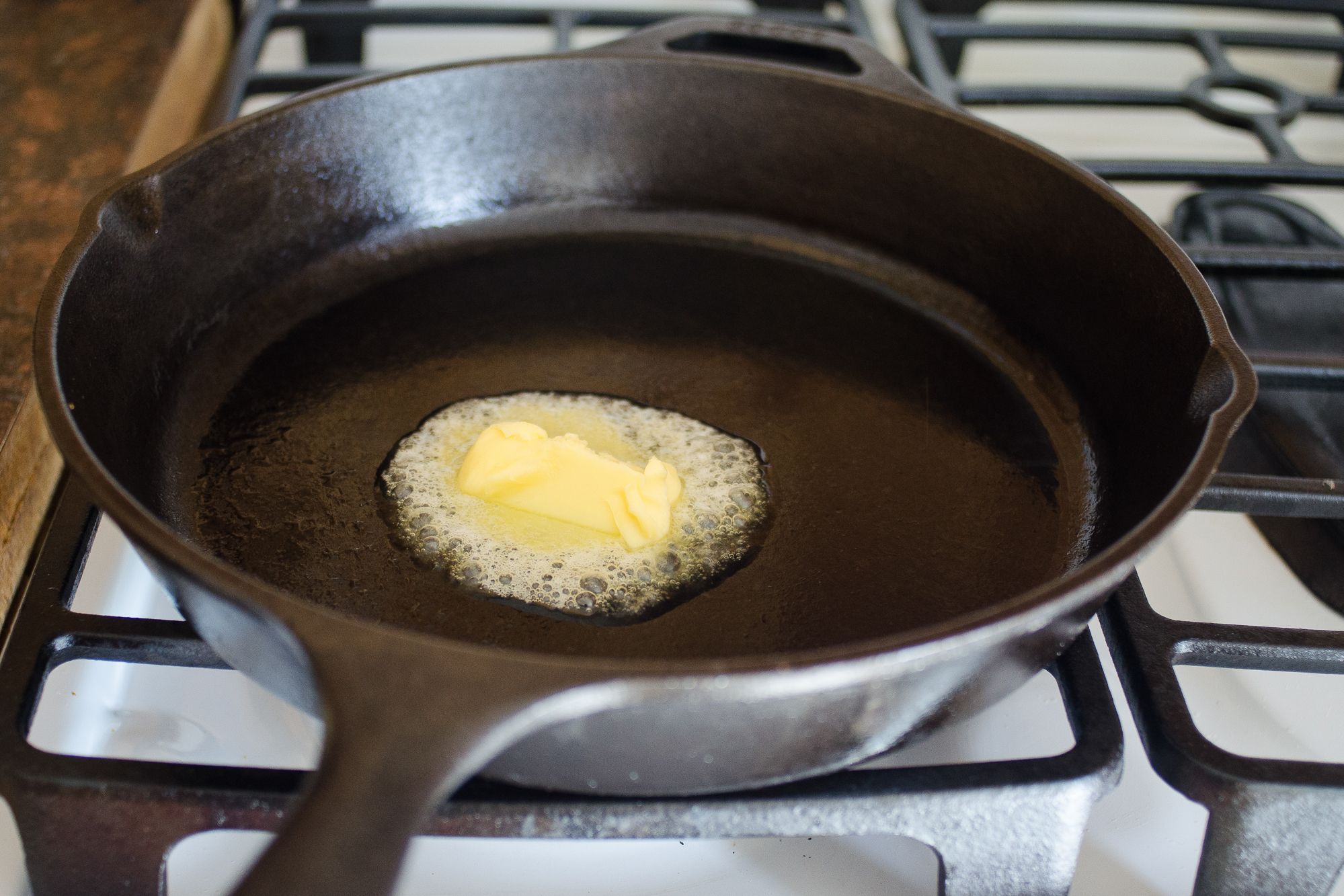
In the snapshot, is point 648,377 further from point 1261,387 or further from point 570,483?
point 1261,387

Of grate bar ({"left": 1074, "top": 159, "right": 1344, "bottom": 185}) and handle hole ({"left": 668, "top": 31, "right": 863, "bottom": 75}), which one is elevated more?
handle hole ({"left": 668, "top": 31, "right": 863, "bottom": 75})

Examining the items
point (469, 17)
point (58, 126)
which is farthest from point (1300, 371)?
point (58, 126)

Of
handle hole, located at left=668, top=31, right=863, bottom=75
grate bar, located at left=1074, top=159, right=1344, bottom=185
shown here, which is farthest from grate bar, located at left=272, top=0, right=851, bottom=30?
grate bar, located at left=1074, top=159, right=1344, bottom=185

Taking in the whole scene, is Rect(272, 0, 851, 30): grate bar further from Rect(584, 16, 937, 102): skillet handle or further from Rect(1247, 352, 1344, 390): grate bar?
Rect(1247, 352, 1344, 390): grate bar

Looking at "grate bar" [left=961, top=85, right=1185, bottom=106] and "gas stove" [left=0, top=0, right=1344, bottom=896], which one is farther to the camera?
"grate bar" [left=961, top=85, right=1185, bottom=106]

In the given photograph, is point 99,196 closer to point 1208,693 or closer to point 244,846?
point 244,846

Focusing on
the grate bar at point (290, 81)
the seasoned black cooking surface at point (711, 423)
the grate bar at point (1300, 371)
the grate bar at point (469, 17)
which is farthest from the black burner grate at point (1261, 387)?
the grate bar at point (290, 81)
